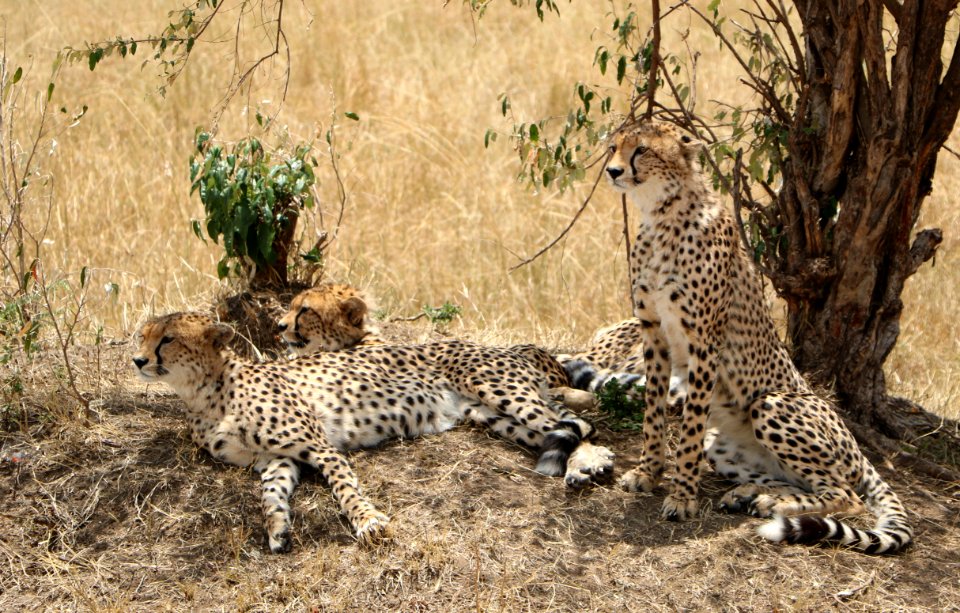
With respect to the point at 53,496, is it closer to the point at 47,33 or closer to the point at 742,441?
the point at 742,441

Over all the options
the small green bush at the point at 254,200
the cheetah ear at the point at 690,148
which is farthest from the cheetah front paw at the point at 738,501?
the small green bush at the point at 254,200

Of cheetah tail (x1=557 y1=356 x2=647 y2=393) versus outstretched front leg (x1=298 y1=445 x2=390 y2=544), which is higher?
cheetah tail (x1=557 y1=356 x2=647 y2=393)

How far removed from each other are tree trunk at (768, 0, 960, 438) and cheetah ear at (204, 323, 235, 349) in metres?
2.44

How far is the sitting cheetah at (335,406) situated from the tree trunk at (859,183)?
129 cm

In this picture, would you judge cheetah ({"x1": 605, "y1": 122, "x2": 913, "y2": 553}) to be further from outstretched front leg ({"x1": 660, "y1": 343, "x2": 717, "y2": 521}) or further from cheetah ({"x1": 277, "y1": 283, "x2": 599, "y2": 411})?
cheetah ({"x1": 277, "y1": 283, "x2": 599, "y2": 411})

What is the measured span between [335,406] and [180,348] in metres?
0.68

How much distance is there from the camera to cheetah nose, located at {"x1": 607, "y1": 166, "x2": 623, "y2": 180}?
166 inches

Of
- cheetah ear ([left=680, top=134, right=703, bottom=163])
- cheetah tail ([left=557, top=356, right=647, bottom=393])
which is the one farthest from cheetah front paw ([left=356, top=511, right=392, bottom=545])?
cheetah ear ([left=680, top=134, right=703, bottom=163])

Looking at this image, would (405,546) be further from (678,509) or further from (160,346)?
(160,346)

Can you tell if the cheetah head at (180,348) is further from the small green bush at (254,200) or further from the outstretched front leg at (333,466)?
the small green bush at (254,200)

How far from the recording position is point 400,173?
29.2ft

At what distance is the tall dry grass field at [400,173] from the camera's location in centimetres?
720

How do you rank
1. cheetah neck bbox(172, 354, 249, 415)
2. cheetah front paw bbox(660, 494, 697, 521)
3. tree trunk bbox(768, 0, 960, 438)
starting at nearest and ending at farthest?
1. cheetah front paw bbox(660, 494, 697, 521)
2. cheetah neck bbox(172, 354, 249, 415)
3. tree trunk bbox(768, 0, 960, 438)

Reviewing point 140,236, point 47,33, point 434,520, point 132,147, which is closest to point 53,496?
point 434,520
